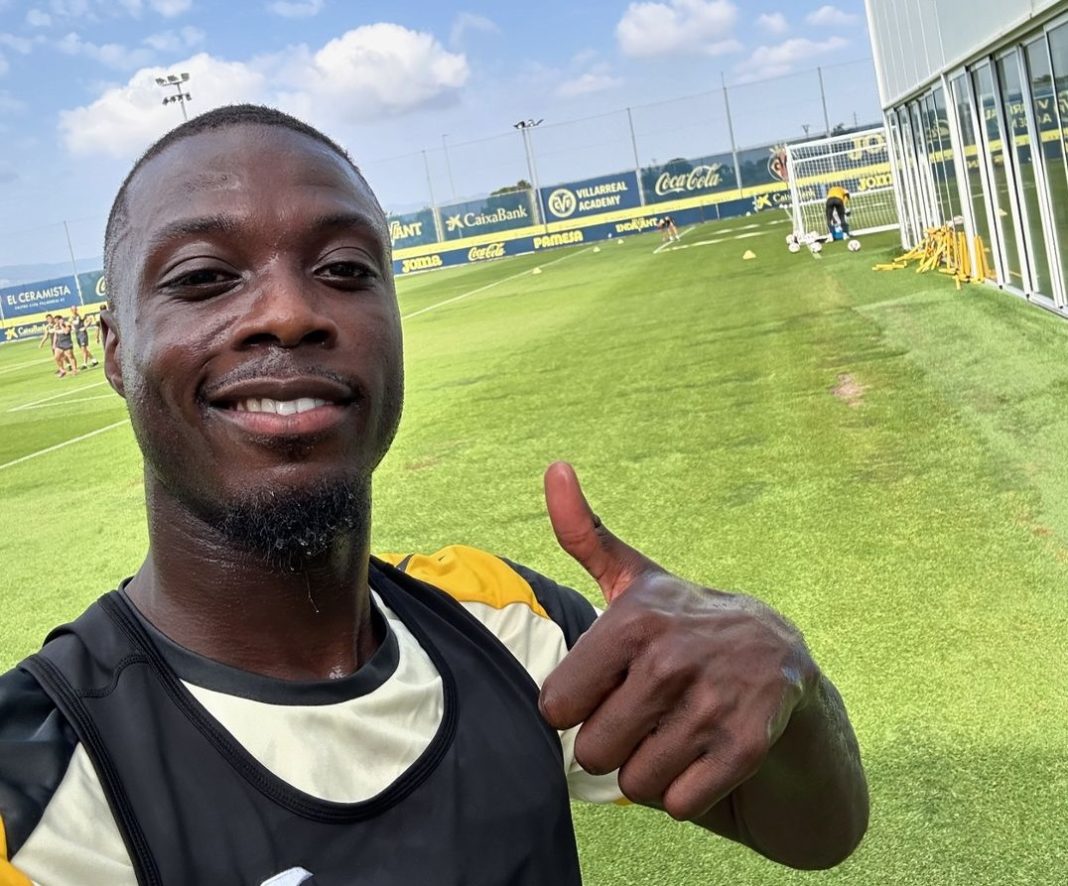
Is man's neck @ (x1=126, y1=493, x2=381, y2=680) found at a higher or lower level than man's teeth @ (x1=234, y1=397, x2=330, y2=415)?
lower

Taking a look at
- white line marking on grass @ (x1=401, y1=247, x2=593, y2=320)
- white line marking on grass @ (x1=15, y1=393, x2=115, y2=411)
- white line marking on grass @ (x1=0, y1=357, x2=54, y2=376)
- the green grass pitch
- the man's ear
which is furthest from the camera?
white line marking on grass @ (x1=0, y1=357, x2=54, y2=376)

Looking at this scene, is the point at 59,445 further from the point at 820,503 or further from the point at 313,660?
the point at 313,660

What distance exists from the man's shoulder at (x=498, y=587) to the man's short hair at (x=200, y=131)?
657 mm

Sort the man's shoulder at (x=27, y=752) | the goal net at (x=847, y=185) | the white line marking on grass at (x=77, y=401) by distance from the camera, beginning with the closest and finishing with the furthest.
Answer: the man's shoulder at (x=27, y=752)
the white line marking on grass at (x=77, y=401)
the goal net at (x=847, y=185)

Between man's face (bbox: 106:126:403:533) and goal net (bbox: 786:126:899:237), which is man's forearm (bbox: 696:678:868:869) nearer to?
man's face (bbox: 106:126:403:533)

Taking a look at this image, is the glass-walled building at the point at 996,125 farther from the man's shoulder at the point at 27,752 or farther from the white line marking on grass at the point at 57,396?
the white line marking on grass at the point at 57,396

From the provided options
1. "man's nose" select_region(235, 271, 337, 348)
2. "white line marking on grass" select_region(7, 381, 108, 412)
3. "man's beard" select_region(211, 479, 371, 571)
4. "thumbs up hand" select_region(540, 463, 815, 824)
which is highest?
"white line marking on grass" select_region(7, 381, 108, 412)

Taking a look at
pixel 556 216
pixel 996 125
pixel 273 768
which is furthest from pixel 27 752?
pixel 556 216

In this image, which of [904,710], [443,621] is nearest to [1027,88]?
[904,710]

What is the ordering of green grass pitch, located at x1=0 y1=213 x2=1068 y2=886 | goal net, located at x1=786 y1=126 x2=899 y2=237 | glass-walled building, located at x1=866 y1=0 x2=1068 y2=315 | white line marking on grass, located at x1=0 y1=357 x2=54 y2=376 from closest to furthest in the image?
green grass pitch, located at x1=0 y1=213 x2=1068 y2=886, glass-walled building, located at x1=866 y1=0 x2=1068 y2=315, goal net, located at x1=786 y1=126 x2=899 y2=237, white line marking on grass, located at x1=0 y1=357 x2=54 y2=376

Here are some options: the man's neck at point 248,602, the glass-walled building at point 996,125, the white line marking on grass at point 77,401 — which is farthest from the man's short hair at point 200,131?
the white line marking on grass at point 77,401

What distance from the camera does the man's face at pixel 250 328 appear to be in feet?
5.14

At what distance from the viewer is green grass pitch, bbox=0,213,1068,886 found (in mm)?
3104

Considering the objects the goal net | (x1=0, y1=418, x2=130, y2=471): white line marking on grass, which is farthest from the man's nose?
the goal net
